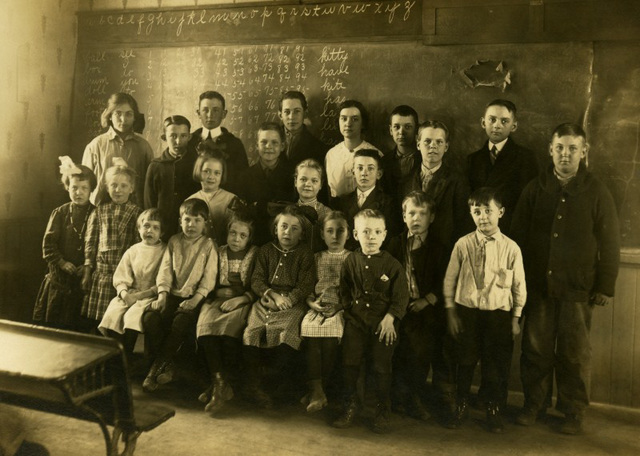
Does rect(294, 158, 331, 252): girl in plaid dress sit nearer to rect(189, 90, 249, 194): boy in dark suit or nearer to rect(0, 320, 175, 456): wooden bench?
rect(189, 90, 249, 194): boy in dark suit

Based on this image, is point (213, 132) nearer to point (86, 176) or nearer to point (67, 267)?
point (86, 176)

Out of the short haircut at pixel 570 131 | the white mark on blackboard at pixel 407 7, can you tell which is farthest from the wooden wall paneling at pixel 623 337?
the white mark on blackboard at pixel 407 7

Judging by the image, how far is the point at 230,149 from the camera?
3.86m

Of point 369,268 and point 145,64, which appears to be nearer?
point 369,268

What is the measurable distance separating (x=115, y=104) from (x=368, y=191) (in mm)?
1837

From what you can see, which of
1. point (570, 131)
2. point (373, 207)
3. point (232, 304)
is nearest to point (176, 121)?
point (232, 304)

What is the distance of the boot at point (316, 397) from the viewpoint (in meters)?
2.99

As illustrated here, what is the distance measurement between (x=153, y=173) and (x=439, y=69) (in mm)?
1825

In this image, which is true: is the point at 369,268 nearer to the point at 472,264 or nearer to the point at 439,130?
the point at 472,264

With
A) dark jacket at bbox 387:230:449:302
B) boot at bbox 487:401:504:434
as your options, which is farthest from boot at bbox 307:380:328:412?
boot at bbox 487:401:504:434

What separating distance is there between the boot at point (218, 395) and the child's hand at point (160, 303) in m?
0.46

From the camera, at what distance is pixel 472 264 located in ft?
9.86

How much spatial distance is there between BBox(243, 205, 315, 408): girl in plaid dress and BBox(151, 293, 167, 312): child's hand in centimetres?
48

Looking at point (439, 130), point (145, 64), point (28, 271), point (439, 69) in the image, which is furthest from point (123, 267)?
point (439, 69)
